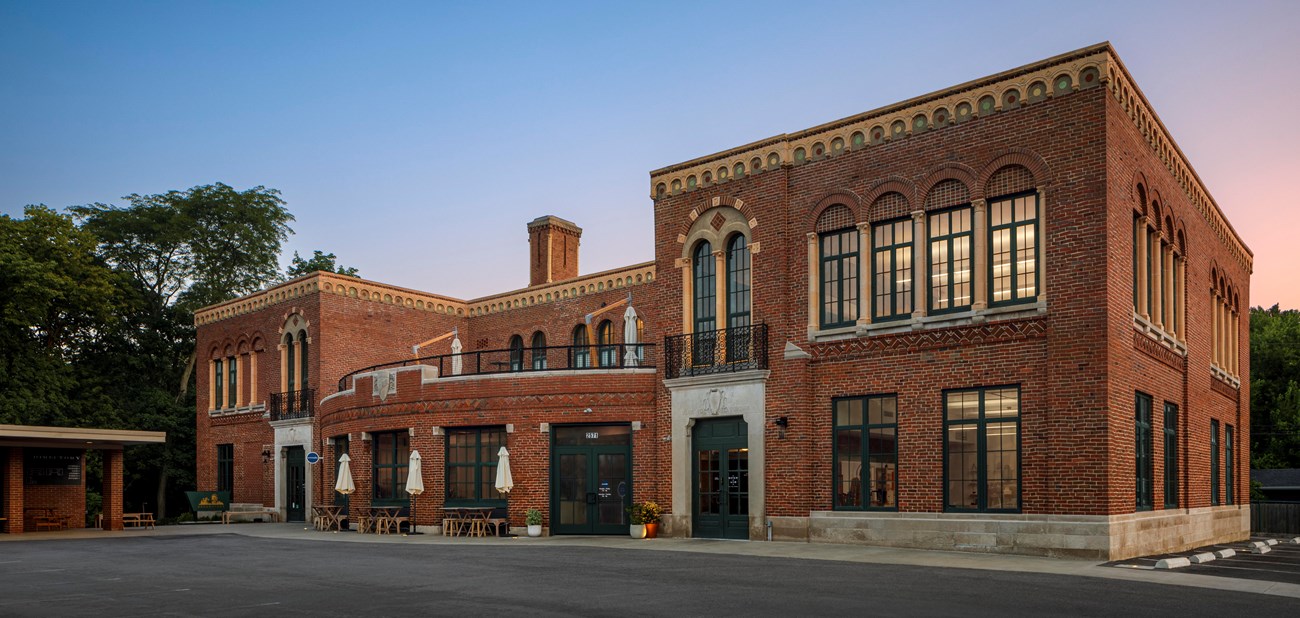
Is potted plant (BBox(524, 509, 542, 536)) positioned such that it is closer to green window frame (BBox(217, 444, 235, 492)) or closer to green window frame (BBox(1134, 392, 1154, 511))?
green window frame (BBox(1134, 392, 1154, 511))

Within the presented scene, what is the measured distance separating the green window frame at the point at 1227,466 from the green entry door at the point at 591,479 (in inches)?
590

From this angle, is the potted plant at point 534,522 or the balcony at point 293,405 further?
the balcony at point 293,405

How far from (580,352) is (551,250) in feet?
15.4

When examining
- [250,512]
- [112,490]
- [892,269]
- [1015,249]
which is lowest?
[250,512]

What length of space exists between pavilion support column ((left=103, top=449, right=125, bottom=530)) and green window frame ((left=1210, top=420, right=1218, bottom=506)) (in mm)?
30081

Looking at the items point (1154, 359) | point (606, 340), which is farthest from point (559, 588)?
point (606, 340)

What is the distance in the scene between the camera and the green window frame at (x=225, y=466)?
124 ft

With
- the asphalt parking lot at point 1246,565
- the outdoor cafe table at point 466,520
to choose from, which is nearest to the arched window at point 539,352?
the outdoor cafe table at point 466,520

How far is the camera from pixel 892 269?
2044cm

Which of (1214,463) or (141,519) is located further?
(141,519)

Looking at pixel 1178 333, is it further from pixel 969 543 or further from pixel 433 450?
pixel 433 450

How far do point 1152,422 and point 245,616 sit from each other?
1667cm

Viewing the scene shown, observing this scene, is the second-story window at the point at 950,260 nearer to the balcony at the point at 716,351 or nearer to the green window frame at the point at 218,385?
the balcony at the point at 716,351

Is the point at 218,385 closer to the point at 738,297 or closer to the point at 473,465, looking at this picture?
the point at 473,465
